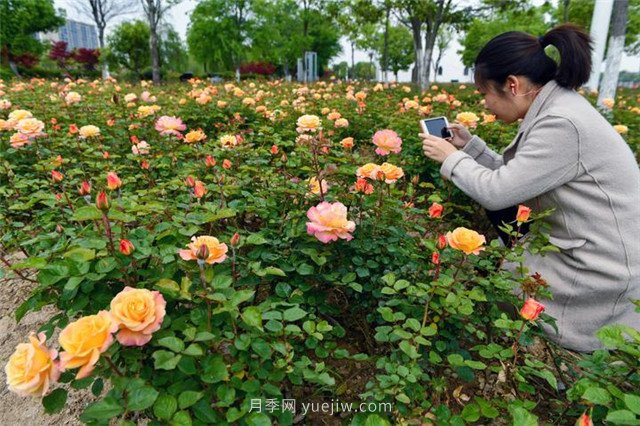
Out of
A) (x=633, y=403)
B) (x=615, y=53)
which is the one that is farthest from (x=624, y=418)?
(x=615, y=53)

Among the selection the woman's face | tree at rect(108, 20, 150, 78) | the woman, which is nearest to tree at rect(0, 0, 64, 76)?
tree at rect(108, 20, 150, 78)

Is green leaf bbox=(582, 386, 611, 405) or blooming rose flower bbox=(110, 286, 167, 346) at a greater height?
blooming rose flower bbox=(110, 286, 167, 346)

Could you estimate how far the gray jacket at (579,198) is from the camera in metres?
1.55

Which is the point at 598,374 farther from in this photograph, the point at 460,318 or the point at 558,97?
the point at 558,97

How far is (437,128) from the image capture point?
2221mm

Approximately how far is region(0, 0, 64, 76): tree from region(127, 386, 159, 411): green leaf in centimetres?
3272

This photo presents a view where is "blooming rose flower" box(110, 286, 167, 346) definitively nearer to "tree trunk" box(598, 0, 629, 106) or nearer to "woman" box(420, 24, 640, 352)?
"woman" box(420, 24, 640, 352)

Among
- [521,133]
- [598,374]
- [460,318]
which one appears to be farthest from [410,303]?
[521,133]

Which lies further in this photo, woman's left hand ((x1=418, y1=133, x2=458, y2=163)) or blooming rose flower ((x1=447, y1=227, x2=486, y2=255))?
woman's left hand ((x1=418, y1=133, x2=458, y2=163))

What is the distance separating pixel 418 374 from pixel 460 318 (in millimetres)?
346

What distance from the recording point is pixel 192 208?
1.58 metres

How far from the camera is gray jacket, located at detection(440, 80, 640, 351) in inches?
61.1

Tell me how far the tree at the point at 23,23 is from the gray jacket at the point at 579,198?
32641 millimetres

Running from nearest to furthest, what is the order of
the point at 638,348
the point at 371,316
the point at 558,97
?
the point at 638,348 < the point at 371,316 < the point at 558,97
